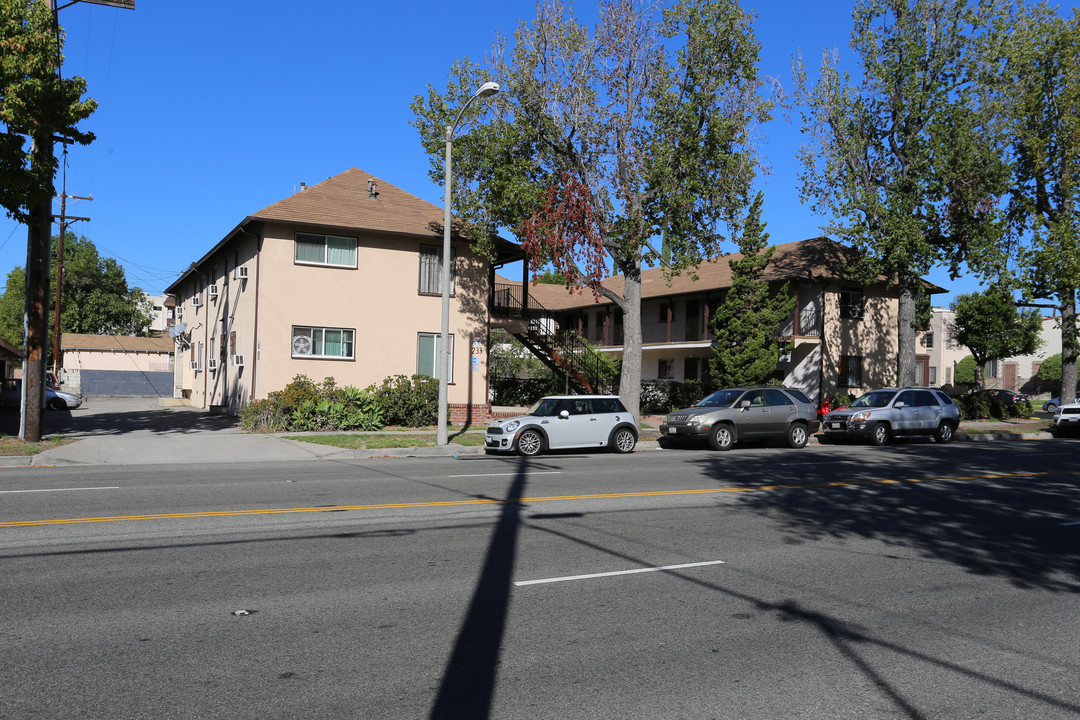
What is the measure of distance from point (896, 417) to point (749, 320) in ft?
30.5

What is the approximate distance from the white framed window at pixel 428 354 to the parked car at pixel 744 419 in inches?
344

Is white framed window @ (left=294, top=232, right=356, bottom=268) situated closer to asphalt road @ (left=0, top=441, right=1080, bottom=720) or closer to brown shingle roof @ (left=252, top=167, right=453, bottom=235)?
brown shingle roof @ (left=252, top=167, right=453, bottom=235)

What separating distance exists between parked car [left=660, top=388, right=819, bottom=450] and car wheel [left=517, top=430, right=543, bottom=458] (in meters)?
4.22

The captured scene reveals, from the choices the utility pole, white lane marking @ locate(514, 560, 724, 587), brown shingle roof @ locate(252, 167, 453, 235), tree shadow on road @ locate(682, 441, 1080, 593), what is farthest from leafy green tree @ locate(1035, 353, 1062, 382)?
the utility pole

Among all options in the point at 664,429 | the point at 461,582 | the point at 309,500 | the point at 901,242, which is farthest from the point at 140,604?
the point at 901,242

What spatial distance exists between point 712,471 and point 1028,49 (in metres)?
25.1

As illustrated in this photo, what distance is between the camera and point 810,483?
1359 cm

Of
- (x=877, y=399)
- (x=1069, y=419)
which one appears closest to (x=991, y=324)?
(x=1069, y=419)

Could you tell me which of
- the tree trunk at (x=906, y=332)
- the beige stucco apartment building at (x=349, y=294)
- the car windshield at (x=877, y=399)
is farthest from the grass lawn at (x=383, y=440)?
the tree trunk at (x=906, y=332)

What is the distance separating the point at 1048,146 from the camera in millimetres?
32562

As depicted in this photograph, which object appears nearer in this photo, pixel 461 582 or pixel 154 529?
pixel 461 582

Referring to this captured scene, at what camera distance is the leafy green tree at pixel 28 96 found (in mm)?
16188

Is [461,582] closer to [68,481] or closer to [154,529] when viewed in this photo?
[154,529]

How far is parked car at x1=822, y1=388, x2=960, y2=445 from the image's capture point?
916 inches
